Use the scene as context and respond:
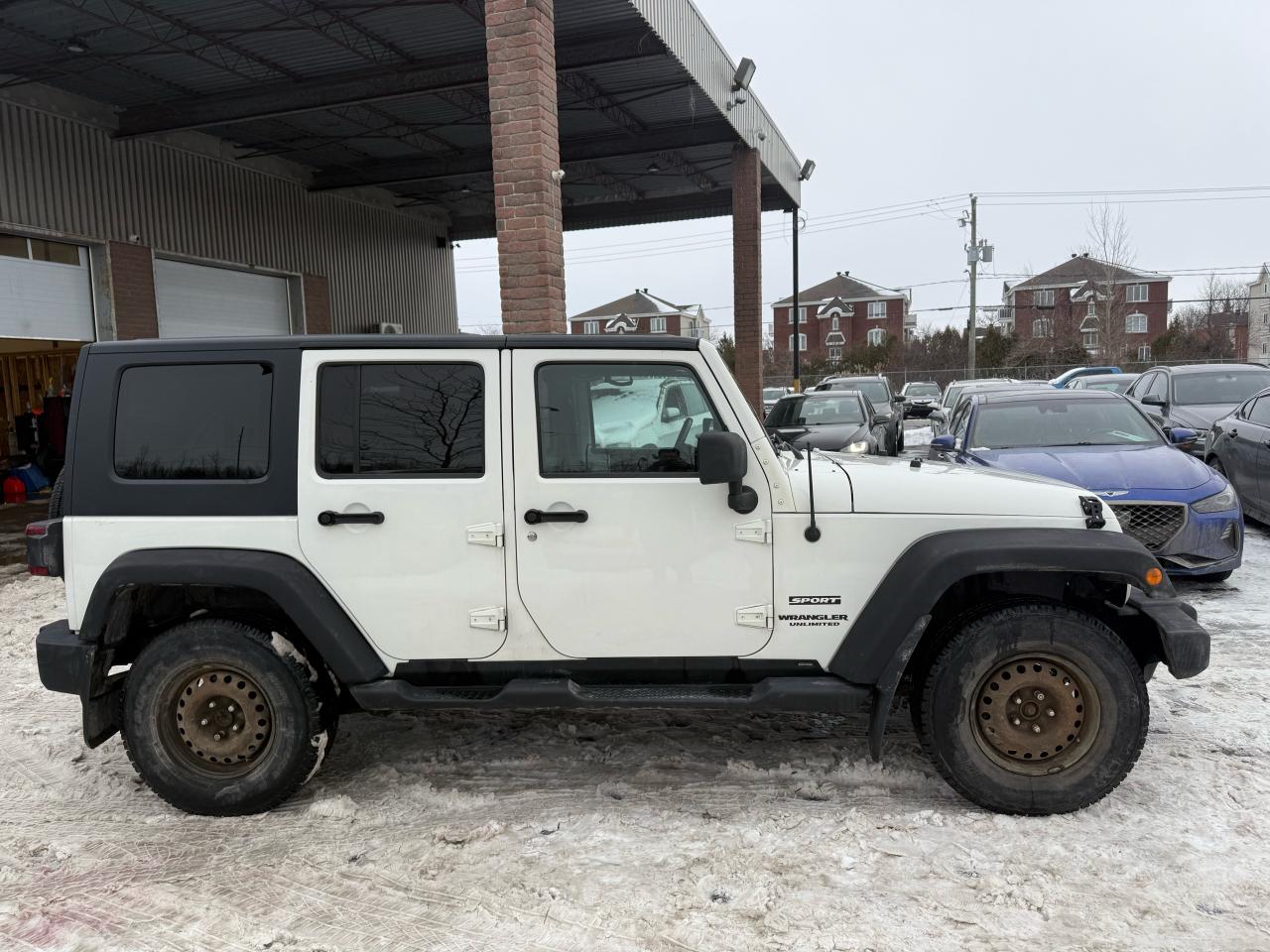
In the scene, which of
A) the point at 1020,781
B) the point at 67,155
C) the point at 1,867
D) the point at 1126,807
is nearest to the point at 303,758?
the point at 1,867

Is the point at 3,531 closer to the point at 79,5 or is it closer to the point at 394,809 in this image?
the point at 79,5

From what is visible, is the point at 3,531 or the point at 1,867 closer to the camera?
the point at 1,867

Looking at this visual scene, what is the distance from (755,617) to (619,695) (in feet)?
2.05

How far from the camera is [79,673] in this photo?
11.6 ft

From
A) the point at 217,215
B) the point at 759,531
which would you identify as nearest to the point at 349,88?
the point at 217,215

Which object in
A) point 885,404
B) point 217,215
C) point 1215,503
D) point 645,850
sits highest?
point 217,215

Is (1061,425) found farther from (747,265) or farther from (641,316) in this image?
(641,316)

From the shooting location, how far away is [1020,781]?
3.36 meters

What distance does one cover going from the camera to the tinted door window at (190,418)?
3510 mm

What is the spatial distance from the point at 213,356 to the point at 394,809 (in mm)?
2028

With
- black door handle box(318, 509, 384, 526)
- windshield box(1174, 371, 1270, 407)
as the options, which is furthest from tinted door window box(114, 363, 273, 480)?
windshield box(1174, 371, 1270, 407)

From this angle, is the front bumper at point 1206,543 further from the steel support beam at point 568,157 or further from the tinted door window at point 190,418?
the steel support beam at point 568,157

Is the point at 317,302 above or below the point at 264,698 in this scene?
above

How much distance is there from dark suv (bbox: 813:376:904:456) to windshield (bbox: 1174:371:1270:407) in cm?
345
